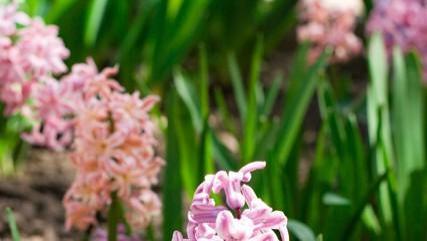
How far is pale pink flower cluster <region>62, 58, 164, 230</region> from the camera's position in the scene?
162cm

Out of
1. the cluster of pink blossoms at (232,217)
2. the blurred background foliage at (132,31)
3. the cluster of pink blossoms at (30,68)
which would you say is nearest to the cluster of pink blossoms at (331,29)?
the blurred background foliage at (132,31)

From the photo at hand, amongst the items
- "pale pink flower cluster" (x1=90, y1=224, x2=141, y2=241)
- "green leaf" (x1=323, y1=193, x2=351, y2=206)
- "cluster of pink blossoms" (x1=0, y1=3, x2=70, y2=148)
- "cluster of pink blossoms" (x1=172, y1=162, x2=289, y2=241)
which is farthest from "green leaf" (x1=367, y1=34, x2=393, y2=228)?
"cluster of pink blossoms" (x1=172, y1=162, x2=289, y2=241)

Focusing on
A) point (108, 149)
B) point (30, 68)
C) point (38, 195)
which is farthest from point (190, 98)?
point (108, 149)

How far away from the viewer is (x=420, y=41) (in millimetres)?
2477

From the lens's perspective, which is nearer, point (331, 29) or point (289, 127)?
point (289, 127)

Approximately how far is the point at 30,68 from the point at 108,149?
10.0 inches

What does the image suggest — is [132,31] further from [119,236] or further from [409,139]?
[119,236]

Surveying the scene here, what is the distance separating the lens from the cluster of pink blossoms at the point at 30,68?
1739mm

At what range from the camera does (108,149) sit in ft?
5.30

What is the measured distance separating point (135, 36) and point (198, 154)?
91 centimetres

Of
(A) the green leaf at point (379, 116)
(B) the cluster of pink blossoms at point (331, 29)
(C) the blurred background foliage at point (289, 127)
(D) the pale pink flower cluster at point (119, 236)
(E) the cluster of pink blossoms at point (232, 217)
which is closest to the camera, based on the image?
(E) the cluster of pink blossoms at point (232, 217)

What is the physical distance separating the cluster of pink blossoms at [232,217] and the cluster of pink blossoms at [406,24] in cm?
143

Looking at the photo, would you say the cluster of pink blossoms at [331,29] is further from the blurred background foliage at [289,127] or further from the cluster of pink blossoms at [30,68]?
the cluster of pink blossoms at [30,68]

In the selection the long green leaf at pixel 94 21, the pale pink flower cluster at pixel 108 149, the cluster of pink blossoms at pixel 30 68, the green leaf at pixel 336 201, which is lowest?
the green leaf at pixel 336 201
